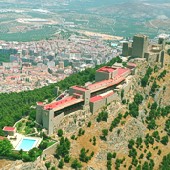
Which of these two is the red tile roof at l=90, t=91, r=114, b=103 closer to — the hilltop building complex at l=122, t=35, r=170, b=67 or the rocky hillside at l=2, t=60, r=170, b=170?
the rocky hillside at l=2, t=60, r=170, b=170

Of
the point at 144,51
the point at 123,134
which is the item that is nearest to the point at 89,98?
the point at 123,134

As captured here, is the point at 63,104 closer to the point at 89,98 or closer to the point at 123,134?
the point at 89,98

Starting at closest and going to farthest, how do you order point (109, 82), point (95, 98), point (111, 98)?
point (95, 98) → point (111, 98) → point (109, 82)

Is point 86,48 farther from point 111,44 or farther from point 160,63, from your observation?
point 160,63

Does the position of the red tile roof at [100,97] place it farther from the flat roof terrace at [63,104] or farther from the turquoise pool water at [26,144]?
the turquoise pool water at [26,144]

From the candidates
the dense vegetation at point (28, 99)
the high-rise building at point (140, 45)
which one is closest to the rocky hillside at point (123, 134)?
the high-rise building at point (140, 45)

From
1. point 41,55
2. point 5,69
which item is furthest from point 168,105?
point 41,55
